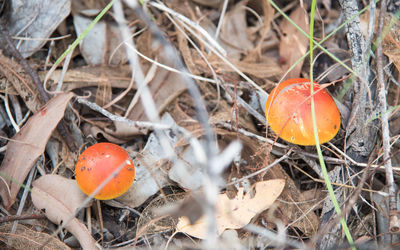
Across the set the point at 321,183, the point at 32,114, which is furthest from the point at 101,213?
the point at 321,183

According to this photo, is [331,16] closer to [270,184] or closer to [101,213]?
[270,184]

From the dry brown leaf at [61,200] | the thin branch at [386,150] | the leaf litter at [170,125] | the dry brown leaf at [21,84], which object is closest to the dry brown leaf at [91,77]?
the leaf litter at [170,125]

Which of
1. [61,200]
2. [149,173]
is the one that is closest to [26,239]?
[61,200]

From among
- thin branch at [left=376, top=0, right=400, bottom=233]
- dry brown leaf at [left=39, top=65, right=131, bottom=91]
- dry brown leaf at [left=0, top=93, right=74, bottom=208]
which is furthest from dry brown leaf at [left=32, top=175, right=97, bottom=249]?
thin branch at [left=376, top=0, right=400, bottom=233]

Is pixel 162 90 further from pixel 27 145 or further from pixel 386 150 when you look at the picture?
pixel 386 150

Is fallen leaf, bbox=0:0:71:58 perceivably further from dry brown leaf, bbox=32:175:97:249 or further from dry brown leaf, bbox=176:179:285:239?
dry brown leaf, bbox=176:179:285:239

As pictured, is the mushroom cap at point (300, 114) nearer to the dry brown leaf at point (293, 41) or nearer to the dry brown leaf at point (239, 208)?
the dry brown leaf at point (239, 208)
